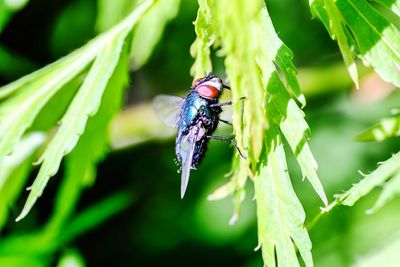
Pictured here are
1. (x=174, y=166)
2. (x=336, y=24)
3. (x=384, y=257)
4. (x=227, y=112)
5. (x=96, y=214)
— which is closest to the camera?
(x=384, y=257)

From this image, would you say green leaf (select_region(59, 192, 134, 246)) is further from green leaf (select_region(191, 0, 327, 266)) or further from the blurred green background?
green leaf (select_region(191, 0, 327, 266))

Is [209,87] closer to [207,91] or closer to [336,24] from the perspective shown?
[207,91]

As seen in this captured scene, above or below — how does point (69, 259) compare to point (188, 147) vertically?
below

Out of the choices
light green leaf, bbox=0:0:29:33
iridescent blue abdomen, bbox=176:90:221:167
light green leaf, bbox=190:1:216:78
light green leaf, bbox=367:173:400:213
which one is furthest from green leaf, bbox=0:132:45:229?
light green leaf, bbox=367:173:400:213

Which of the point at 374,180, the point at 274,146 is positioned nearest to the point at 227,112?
the point at 274,146

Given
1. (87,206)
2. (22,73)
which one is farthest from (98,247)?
(22,73)

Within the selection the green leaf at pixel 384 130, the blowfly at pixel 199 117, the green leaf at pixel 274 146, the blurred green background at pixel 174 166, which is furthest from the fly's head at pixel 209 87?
the blurred green background at pixel 174 166
